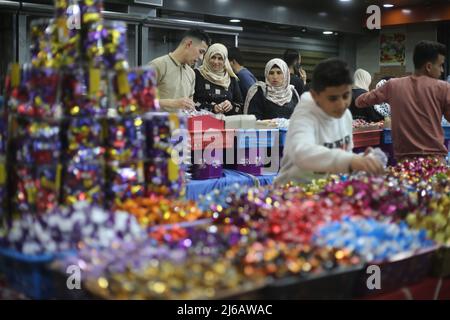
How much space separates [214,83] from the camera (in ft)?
17.1

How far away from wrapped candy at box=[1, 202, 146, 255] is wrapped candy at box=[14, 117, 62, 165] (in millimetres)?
175

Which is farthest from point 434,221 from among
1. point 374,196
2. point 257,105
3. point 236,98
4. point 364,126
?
point 236,98

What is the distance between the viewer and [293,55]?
6562mm

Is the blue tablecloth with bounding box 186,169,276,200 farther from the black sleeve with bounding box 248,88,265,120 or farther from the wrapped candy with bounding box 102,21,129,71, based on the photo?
the wrapped candy with bounding box 102,21,129,71

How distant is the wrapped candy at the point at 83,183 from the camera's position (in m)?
1.64

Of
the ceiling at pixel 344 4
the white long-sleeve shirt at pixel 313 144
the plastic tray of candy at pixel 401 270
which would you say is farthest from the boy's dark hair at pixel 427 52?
the ceiling at pixel 344 4

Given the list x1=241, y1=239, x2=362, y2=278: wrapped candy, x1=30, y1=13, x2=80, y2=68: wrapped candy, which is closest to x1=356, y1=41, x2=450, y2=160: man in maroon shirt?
x1=241, y1=239, x2=362, y2=278: wrapped candy

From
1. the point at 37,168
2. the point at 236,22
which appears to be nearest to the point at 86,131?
the point at 37,168

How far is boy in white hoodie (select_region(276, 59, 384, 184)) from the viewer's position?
214 centimetres

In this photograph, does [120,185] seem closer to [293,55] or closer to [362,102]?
[362,102]

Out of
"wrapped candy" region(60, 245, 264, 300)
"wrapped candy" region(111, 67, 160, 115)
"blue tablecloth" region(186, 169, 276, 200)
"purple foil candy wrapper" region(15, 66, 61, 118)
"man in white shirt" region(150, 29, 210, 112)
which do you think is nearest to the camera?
"wrapped candy" region(60, 245, 264, 300)

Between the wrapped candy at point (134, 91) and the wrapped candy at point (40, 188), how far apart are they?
29cm

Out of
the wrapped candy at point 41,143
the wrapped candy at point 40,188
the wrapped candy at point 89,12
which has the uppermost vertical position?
the wrapped candy at point 89,12

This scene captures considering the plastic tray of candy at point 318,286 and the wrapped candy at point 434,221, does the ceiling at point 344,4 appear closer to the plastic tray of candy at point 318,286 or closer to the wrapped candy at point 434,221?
the wrapped candy at point 434,221
